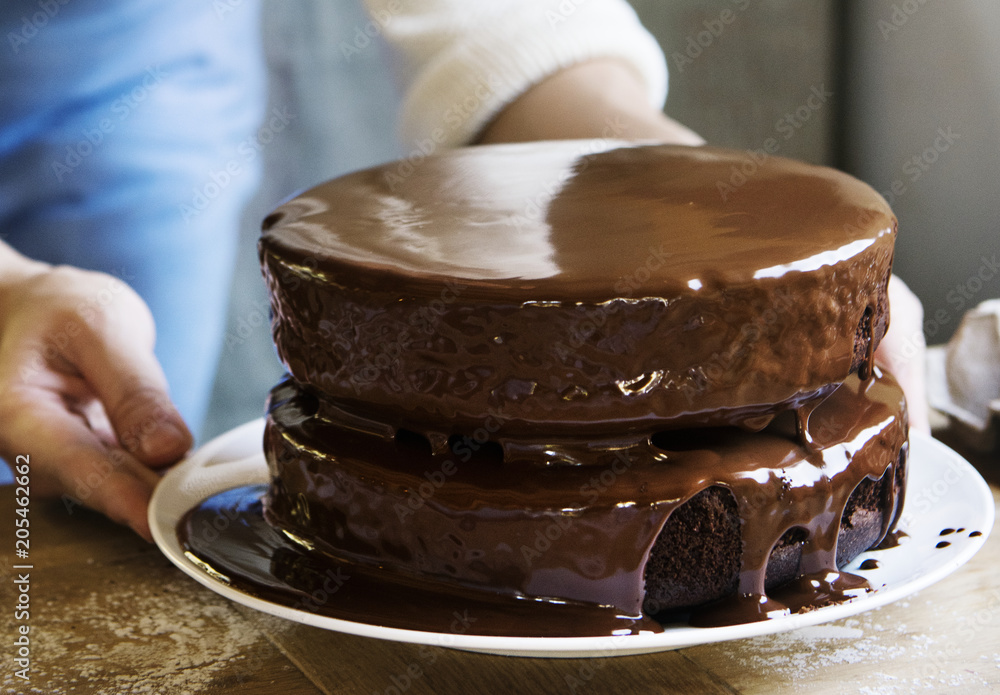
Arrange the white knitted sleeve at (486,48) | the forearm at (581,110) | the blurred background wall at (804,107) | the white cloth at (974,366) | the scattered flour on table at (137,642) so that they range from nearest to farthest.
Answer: the scattered flour on table at (137,642), the white cloth at (974,366), the forearm at (581,110), the white knitted sleeve at (486,48), the blurred background wall at (804,107)

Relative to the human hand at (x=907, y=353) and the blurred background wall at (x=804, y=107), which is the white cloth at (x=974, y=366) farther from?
the blurred background wall at (x=804, y=107)

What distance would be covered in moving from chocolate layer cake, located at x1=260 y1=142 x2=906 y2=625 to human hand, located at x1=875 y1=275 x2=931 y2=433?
22 centimetres

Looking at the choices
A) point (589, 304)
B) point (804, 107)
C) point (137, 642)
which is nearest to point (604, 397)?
point (589, 304)

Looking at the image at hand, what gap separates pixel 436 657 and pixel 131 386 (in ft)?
1.87

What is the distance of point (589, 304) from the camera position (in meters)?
0.67

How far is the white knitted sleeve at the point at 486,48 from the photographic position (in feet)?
5.02

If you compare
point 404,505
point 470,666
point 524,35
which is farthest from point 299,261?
point 524,35

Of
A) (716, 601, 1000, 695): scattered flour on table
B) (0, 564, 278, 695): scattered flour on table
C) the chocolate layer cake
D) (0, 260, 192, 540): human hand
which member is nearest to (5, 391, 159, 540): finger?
(0, 260, 192, 540): human hand

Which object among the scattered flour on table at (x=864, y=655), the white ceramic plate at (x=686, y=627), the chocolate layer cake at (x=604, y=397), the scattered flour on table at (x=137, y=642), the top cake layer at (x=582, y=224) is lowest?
the scattered flour on table at (x=137, y=642)

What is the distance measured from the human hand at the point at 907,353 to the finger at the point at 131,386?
0.77 metres

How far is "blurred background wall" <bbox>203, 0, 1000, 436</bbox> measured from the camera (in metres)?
2.31

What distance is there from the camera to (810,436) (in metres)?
0.76

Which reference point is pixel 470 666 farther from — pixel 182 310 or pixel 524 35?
pixel 182 310

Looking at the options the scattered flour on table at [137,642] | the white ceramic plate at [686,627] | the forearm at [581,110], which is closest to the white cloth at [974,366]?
the white ceramic plate at [686,627]
